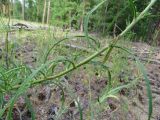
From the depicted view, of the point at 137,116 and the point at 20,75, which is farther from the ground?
the point at 20,75

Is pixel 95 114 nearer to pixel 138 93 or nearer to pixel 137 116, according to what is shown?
pixel 137 116

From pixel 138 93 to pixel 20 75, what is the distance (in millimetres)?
1670

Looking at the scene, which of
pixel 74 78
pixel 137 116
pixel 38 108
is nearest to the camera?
pixel 38 108

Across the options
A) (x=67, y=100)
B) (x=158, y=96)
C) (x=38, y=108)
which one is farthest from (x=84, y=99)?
(x=158, y=96)

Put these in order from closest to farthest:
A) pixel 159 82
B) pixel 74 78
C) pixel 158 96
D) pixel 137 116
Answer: pixel 137 116
pixel 74 78
pixel 158 96
pixel 159 82

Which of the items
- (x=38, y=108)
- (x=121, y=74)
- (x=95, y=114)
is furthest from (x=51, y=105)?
(x=121, y=74)

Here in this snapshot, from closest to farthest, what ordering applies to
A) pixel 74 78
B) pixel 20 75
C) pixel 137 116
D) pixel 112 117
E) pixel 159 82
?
pixel 20 75
pixel 112 117
pixel 137 116
pixel 74 78
pixel 159 82

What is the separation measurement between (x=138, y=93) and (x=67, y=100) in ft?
3.17

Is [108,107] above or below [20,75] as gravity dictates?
below

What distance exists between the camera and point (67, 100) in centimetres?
232

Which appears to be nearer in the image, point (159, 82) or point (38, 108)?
point (38, 108)

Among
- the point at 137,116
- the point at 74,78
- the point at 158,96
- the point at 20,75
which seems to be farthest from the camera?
the point at 158,96

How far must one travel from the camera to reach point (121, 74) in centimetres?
343

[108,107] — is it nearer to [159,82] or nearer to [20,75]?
[20,75]
